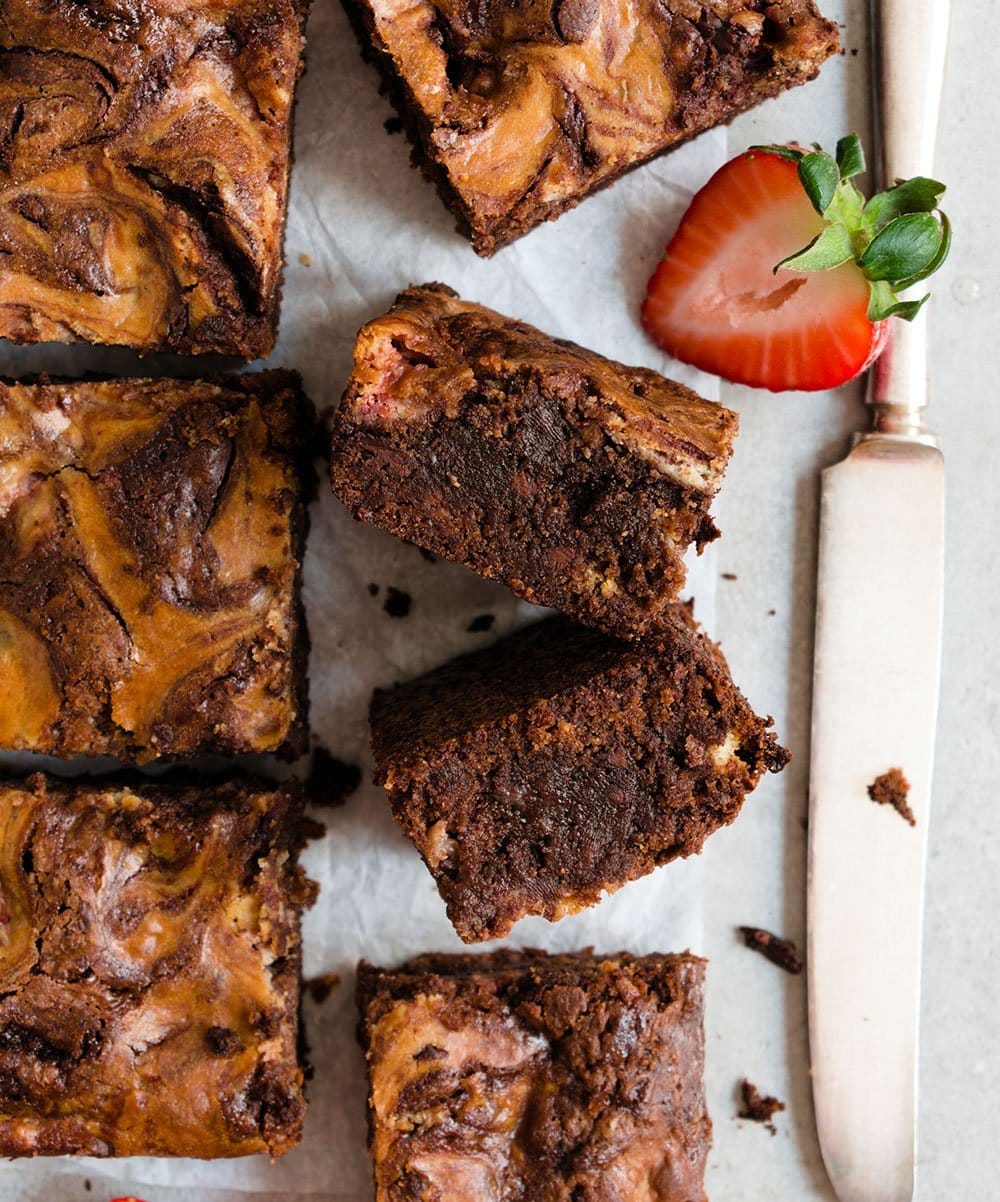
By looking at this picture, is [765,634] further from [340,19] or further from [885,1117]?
[340,19]

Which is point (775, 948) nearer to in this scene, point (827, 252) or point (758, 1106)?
point (758, 1106)

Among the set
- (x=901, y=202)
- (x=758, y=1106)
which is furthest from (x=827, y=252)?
(x=758, y=1106)

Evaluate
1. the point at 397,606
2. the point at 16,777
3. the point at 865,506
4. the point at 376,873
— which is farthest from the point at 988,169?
the point at 16,777

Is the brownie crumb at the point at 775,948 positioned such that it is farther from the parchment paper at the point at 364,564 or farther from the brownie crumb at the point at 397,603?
the brownie crumb at the point at 397,603

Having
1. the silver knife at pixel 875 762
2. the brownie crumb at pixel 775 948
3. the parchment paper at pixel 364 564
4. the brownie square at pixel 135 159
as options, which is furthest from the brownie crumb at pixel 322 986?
the brownie square at pixel 135 159

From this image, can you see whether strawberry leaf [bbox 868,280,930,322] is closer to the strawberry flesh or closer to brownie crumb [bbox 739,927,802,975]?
the strawberry flesh

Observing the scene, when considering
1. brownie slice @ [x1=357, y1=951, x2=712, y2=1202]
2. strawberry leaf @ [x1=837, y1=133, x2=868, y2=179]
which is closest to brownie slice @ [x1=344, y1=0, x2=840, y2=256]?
strawberry leaf @ [x1=837, y1=133, x2=868, y2=179]
